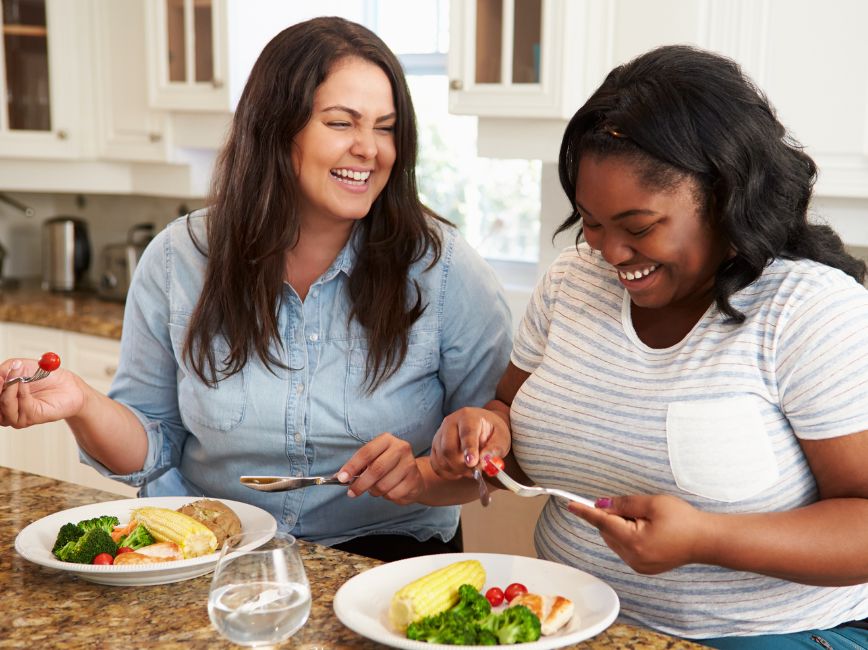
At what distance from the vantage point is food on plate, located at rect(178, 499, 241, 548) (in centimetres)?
133

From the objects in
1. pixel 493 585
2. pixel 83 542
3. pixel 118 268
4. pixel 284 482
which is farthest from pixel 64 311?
pixel 493 585

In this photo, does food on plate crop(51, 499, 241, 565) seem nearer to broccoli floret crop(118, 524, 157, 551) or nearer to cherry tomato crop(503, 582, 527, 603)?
broccoli floret crop(118, 524, 157, 551)

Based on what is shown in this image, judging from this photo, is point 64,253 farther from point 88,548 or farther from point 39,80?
point 88,548

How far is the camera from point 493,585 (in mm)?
1228

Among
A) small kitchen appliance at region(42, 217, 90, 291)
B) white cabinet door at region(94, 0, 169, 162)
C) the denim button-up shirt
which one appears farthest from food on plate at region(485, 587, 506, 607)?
small kitchen appliance at region(42, 217, 90, 291)

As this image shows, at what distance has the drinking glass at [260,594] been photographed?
987 millimetres

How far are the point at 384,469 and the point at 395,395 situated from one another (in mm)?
303

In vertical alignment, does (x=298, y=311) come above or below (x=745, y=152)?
below

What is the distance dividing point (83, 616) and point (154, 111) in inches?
95.2

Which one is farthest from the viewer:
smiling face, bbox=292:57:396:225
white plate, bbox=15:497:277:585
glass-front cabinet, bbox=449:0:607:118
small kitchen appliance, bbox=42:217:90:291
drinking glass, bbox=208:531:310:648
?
small kitchen appliance, bbox=42:217:90:291

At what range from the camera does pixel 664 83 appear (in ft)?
4.27

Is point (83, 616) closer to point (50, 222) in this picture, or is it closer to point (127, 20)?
point (127, 20)

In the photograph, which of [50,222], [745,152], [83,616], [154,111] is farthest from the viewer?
[50,222]

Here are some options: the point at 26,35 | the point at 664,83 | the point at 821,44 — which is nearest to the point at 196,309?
the point at 664,83
